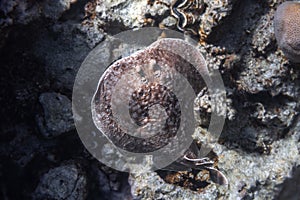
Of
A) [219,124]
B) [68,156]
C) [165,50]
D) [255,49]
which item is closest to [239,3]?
[255,49]

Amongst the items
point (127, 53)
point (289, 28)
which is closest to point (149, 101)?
point (127, 53)

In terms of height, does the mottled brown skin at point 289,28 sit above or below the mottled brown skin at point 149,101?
above

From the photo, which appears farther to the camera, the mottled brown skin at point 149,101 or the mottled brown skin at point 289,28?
the mottled brown skin at point 289,28

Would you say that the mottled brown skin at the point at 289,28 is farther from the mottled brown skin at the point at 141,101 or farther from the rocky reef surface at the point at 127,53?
the mottled brown skin at the point at 141,101

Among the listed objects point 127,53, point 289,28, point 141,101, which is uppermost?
point 289,28

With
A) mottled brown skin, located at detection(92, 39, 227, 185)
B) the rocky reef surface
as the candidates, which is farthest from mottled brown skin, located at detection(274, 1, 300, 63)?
mottled brown skin, located at detection(92, 39, 227, 185)

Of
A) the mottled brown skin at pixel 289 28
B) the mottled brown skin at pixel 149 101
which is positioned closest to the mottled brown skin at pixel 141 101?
the mottled brown skin at pixel 149 101

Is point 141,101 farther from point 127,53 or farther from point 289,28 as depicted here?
point 289,28
